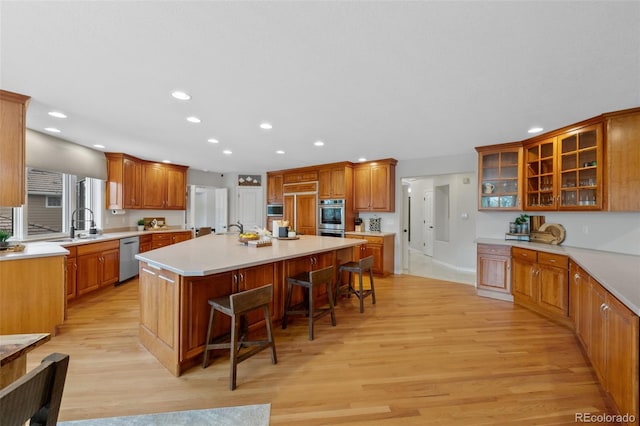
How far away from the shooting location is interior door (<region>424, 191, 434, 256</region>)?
7.27m

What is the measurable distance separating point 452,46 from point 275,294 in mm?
2663

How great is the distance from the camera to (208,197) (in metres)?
6.87

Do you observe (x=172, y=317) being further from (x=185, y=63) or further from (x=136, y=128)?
(x=136, y=128)

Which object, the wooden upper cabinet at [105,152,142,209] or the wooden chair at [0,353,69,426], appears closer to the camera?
Result: the wooden chair at [0,353,69,426]

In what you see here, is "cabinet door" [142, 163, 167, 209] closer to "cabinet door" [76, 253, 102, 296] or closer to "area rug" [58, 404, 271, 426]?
"cabinet door" [76, 253, 102, 296]

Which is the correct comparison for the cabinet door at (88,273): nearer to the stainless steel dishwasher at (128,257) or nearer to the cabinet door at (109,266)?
the cabinet door at (109,266)

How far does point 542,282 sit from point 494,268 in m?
0.69

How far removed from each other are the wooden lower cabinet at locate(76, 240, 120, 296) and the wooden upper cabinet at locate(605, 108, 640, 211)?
6540 mm

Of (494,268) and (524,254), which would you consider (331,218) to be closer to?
(494,268)

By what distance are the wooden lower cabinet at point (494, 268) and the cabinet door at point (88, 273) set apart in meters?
5.79

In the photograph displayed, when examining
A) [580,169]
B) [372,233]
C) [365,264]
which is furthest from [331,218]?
[580,169]

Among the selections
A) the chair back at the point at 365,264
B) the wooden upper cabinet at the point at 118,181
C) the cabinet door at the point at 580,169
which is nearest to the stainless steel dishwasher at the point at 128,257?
the wooden upper cabinet at the point at 118,181

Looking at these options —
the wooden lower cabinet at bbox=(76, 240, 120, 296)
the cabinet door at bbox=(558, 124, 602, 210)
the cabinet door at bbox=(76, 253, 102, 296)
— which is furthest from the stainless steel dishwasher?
the cabinet door at bbox=(558, 124, 602, 210)

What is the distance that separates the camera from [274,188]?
6.88 meters
